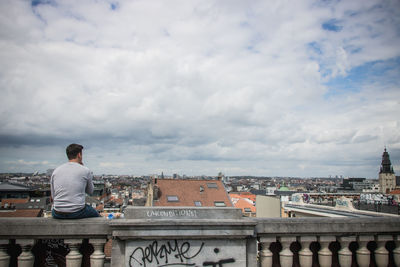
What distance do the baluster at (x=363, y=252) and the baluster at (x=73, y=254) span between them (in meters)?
4.32

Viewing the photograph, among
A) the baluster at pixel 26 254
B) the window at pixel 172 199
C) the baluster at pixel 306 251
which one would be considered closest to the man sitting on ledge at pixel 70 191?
the baluster at pixel 26 254

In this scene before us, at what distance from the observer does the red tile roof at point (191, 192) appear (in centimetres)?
4366

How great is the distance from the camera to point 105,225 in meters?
4.14

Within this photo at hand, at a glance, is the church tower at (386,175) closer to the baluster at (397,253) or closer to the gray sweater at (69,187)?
the baluster at (397,253)

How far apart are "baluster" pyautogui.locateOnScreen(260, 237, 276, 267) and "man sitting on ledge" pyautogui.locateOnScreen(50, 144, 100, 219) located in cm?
274

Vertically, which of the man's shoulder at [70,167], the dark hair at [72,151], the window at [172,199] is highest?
the dark hair at [72,151]

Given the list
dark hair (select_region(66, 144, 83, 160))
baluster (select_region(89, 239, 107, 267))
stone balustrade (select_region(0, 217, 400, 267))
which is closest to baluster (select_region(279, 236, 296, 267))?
stone balustrade (select_region(0, 217, 400, 267))

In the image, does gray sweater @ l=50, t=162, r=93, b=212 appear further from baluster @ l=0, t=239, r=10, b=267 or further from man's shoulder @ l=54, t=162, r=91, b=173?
baluster @ l=0, t=239, r=10, b=267

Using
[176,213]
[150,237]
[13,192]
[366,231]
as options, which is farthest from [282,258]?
[13,192]

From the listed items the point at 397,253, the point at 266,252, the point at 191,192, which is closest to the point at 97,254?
the point at 266,252

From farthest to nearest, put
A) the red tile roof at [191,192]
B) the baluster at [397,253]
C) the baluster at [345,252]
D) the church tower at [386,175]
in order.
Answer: the church tower at [386,175]
the red tile roof at [191,192]
the baluster at [397,253]
the baluster at [345,252]

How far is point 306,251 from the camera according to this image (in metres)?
4.48

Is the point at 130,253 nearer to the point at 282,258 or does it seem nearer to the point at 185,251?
the point at 185,251

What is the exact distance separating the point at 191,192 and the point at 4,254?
42.4m
